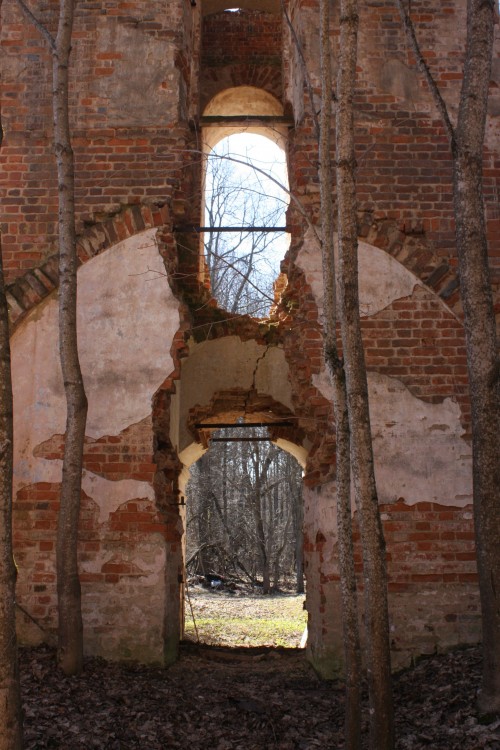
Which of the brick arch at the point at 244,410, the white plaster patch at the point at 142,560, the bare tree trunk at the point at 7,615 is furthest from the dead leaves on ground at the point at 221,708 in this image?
the brick arch at the point at 244,410

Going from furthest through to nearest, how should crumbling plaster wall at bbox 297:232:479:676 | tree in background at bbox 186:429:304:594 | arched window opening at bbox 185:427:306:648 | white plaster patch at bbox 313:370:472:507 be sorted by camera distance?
tree in background at bbox 186:429:304:594 → arched window opening at bbox 185:427:306:648 → white plaster patch at bbox 313:370:472:507 → crumbling plaster wall at bbox 297:232:479:676

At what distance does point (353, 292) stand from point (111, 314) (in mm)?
3104

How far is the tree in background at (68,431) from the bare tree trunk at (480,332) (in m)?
2.92

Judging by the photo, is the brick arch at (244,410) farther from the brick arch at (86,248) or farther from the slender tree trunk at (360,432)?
the slender tree trunk at (360,432)

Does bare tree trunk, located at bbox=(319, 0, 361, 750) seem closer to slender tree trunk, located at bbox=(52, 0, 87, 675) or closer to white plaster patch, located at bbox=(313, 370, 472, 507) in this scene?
white plaster patch, located at bbox=(313, 370, 472, 507)

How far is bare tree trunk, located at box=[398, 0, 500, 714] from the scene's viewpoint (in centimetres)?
434

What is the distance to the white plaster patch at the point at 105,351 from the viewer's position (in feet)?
21.2

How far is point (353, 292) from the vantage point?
170 inches

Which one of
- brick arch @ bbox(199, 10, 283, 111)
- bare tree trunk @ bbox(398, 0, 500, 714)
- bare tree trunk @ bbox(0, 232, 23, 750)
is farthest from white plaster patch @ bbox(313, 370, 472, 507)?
brick arch @ bbox(199, 10, 283, 111)

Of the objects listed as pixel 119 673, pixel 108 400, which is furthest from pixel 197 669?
pixel 108 400

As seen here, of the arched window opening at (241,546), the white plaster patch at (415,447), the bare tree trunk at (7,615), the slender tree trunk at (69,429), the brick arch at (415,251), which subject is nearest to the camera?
the bare tree trunk at (7,615)

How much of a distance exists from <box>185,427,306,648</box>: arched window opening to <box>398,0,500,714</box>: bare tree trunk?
645cm

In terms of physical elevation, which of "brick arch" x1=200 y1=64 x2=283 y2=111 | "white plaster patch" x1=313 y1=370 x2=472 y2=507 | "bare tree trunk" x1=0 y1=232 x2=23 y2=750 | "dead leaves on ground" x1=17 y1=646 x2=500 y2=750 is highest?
"brick arch" x1=200 y1=64 x2=283 y2=111

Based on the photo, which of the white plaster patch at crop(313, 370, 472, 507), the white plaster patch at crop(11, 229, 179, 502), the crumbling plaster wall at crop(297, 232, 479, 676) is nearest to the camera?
the crumbling plaster wall at crop(297, 232, 479, 676)
